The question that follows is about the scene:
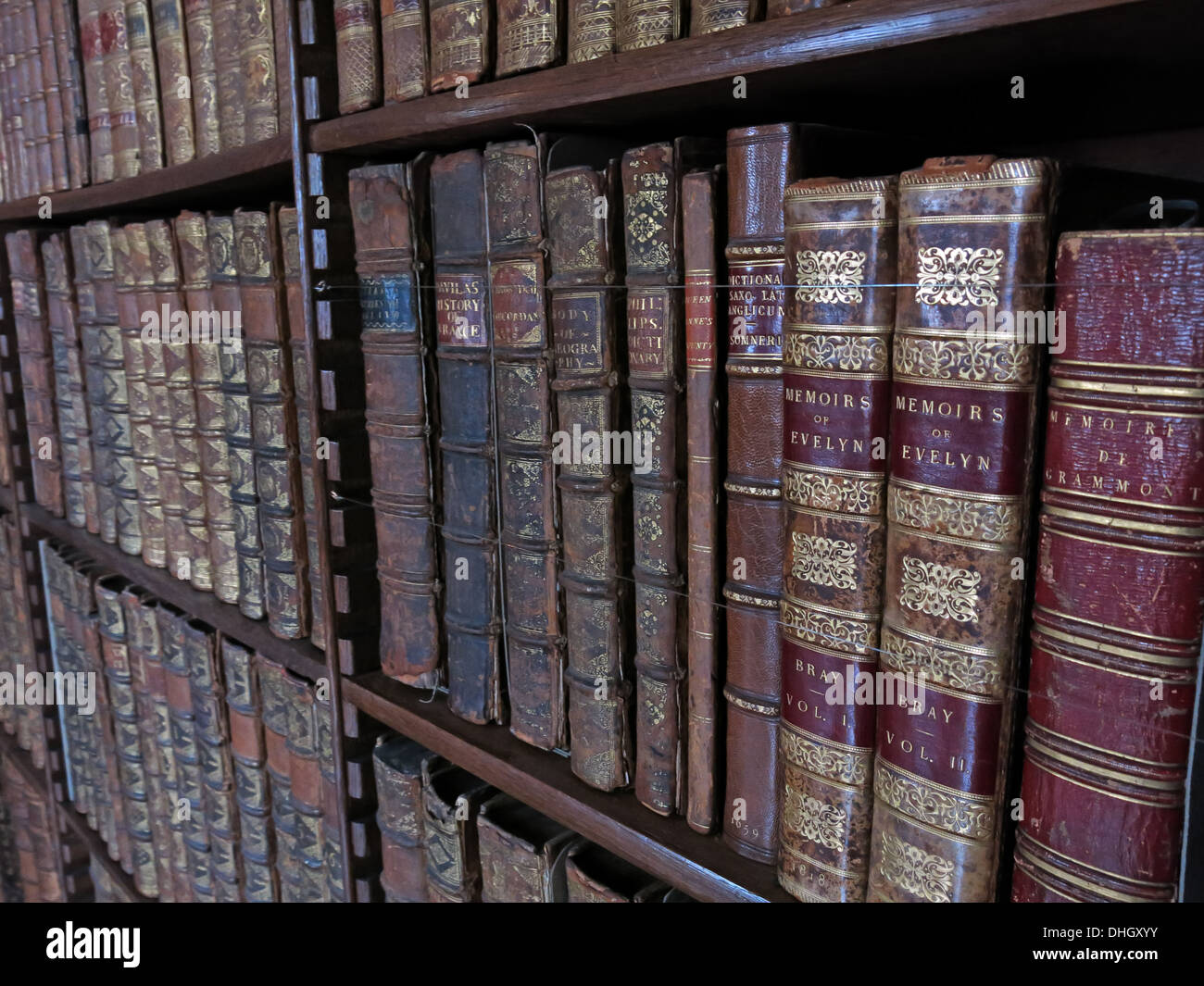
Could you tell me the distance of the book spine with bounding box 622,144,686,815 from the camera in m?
0.62

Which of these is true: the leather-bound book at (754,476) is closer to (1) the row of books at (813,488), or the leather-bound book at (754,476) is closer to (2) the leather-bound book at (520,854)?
(1) the row of books at (813,488)

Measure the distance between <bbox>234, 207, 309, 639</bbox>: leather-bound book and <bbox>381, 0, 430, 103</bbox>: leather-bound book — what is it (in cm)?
24

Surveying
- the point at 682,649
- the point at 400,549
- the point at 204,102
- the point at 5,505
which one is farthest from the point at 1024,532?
the point at 5,505

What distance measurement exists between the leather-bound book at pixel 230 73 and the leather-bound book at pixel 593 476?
0.53 meters

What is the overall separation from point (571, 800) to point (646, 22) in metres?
0.58

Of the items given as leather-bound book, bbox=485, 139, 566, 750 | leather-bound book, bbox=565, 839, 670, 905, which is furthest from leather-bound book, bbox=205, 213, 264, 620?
leather-bound book, bbox=565, 839, 670, 905

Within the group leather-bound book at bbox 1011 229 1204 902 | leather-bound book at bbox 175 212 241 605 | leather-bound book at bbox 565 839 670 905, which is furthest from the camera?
leather-bound book at bbox 175 212 241 605

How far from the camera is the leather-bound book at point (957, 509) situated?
46cm

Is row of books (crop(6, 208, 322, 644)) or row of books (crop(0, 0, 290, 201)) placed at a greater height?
row of books (crop(0, 0, 290, 201))

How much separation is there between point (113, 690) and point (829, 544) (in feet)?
4.65

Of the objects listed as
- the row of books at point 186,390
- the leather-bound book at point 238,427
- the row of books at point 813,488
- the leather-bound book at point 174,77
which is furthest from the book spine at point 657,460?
the leather-bound book at point 174,77

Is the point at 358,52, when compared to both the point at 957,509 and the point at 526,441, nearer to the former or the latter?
the point at 526,441

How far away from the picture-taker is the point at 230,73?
3.34 feet

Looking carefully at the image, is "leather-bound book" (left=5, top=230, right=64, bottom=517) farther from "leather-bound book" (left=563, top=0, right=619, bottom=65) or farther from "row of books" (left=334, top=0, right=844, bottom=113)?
"leather-bound book" (left=563, top=0, right=619, bottom=65)
